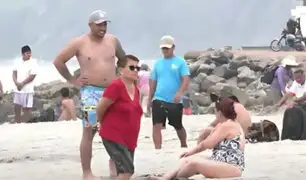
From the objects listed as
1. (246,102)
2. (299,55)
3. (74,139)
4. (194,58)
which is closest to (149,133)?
(74,139)

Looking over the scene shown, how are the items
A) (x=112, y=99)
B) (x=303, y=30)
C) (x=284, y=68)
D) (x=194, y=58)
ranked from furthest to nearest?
(x=303, y=30) → (x=194, y=58) → (x=284, y=68) → (x=112, y=99)

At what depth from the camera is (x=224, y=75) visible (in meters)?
30.0

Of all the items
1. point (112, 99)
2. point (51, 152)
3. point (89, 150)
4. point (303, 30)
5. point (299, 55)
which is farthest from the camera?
point (303, 30)

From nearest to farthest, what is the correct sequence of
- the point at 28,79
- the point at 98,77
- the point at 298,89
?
1. the point at 98,77
2. the point at 298,89
3. the point at 28,79

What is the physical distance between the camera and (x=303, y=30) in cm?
3844

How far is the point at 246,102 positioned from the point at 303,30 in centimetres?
1671

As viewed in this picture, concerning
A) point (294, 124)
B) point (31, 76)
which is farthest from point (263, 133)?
point (31, 76)

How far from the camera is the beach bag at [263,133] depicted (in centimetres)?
1212

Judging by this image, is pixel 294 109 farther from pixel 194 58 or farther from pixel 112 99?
pixel 194 58

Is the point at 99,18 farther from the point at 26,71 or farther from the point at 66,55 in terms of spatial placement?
the point at 26,71

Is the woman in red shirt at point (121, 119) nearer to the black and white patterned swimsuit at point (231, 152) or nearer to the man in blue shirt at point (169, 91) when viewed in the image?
the black and white patterned swimsuit at point (231, 152)

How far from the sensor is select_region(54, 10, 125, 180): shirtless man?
841 cm

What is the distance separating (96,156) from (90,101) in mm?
2688

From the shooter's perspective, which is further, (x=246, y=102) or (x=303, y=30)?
(x=303, y=30)
